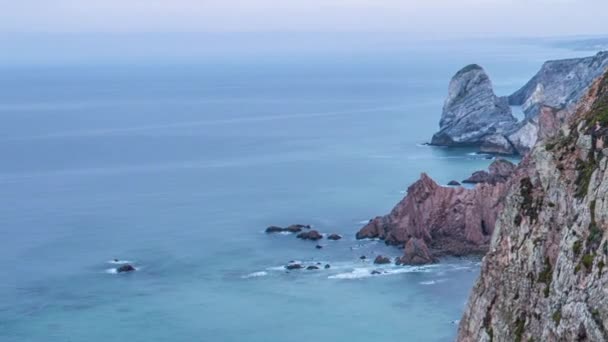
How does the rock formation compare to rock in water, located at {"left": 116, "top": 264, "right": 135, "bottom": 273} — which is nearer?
rock in water, located at {"left": 116, "top": 264, "right": 135, "bottom": 273}

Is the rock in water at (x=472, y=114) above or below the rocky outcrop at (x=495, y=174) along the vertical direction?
above

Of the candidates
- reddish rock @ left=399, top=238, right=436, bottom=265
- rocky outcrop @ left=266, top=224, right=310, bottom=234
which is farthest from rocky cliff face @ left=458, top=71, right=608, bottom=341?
rocky outcrop @ left=266, top=224, right=310, bottom=234

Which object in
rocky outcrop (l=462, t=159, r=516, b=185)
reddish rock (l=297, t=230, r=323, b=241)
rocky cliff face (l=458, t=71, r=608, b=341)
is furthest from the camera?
rocky outcrop (l=462, t=159, r=516, b=185)

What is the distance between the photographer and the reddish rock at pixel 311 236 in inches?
2778

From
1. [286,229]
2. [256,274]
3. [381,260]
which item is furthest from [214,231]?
[381,260]

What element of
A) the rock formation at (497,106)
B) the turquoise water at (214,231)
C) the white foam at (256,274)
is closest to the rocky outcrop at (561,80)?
the rock formation at (497,106)

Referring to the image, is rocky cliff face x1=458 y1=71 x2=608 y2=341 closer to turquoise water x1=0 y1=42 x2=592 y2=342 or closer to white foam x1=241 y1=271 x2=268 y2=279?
turquoise water x1=0 y1=42 x2=592 y2=342

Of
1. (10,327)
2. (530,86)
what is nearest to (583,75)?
(530,86)

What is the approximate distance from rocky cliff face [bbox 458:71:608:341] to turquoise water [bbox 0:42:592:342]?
24383mm

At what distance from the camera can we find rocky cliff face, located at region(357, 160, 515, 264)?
6619cm

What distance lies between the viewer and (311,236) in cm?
7069

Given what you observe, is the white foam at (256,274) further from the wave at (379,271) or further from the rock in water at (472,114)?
the rock in water at (472,114)

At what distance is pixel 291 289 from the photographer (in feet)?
195

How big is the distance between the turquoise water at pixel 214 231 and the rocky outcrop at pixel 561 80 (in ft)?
42.0
